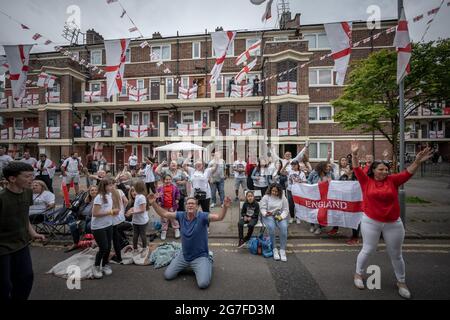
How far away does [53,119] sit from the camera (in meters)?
22.5

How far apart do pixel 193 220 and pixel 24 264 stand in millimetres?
2242

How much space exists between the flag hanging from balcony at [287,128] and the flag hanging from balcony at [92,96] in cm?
1775

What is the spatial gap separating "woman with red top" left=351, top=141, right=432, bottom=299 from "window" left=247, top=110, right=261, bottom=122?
738 inches

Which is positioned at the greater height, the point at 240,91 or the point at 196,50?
the point at 196,50

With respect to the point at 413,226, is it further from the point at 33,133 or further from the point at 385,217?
the point at 33,133

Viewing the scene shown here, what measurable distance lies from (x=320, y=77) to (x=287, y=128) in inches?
266

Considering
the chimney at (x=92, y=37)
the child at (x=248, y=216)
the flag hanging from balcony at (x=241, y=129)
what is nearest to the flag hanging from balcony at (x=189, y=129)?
the flag hanging from balcony at (x=241, y=129)

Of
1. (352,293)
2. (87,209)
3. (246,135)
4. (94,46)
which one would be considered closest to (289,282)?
(352,293)

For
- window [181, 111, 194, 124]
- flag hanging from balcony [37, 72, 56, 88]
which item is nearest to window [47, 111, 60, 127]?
flag hanging from balcony [37, 72, 56, 88]

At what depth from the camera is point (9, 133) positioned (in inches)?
942

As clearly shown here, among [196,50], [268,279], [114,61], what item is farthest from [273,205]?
[196,50]

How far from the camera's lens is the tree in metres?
8.00
